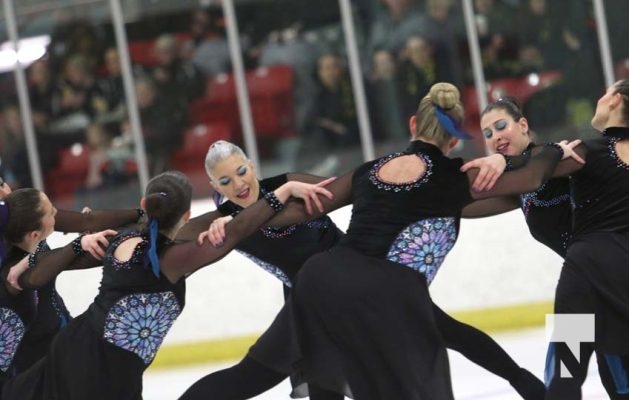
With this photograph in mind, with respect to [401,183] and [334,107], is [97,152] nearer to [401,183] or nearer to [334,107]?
[334,107]

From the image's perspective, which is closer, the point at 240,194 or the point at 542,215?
the point at 542,215

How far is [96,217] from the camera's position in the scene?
19.5 feet

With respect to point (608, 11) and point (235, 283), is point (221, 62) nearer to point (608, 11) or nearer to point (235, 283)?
point (235, 283)

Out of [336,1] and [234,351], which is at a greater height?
[336,1]

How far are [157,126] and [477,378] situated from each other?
14.4 feet

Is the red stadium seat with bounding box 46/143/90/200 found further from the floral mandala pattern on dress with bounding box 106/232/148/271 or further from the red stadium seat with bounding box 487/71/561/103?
the floral mandala pattern on dress with bounding box 106/232/148/271

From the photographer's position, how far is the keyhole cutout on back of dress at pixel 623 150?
15.4 ft

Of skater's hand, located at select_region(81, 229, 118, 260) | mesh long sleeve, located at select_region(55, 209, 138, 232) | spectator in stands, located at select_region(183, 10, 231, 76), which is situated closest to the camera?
skater's hand, located at select_region(81, 229, 118, 260)

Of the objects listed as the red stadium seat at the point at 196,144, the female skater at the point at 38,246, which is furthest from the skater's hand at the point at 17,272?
the red stadium seat at the point at 196,144

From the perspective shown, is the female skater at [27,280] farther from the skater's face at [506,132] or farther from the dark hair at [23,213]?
the skater's face at [506,132]

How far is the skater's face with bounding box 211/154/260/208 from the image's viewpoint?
5.37m

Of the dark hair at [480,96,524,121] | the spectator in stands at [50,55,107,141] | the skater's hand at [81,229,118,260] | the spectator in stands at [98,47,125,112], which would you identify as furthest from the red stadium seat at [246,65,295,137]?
the skater's hand at [81,229,118,260]

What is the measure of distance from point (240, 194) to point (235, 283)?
3.75m

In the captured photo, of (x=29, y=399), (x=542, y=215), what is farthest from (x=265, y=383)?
(x=542, y=215)
